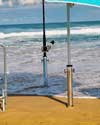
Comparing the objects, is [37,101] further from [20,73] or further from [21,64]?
[21,64]

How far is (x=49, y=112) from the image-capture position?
24.3 feet

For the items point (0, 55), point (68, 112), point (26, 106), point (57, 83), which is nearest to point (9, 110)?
point (26, 106)

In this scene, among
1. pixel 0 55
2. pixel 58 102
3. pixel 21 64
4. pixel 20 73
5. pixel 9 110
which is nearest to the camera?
pixel 9 110

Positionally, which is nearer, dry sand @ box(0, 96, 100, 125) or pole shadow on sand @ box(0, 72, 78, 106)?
dry sand @ box(0, 96, 100, 125)

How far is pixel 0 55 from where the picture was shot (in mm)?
18797

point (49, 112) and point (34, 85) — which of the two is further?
point (34, 85)

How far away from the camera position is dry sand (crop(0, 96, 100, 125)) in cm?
696

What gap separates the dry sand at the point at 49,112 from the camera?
6.96 m

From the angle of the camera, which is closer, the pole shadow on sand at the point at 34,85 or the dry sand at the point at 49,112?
the dry sand at the point at 49,112

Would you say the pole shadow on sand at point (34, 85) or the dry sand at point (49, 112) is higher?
the pole shadow on sand at point (34, 85)

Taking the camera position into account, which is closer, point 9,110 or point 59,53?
point 9,110

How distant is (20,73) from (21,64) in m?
2.03

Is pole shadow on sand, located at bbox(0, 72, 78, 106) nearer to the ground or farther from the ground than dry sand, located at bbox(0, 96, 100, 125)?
farther from the ground

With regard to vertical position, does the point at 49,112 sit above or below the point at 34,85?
below
